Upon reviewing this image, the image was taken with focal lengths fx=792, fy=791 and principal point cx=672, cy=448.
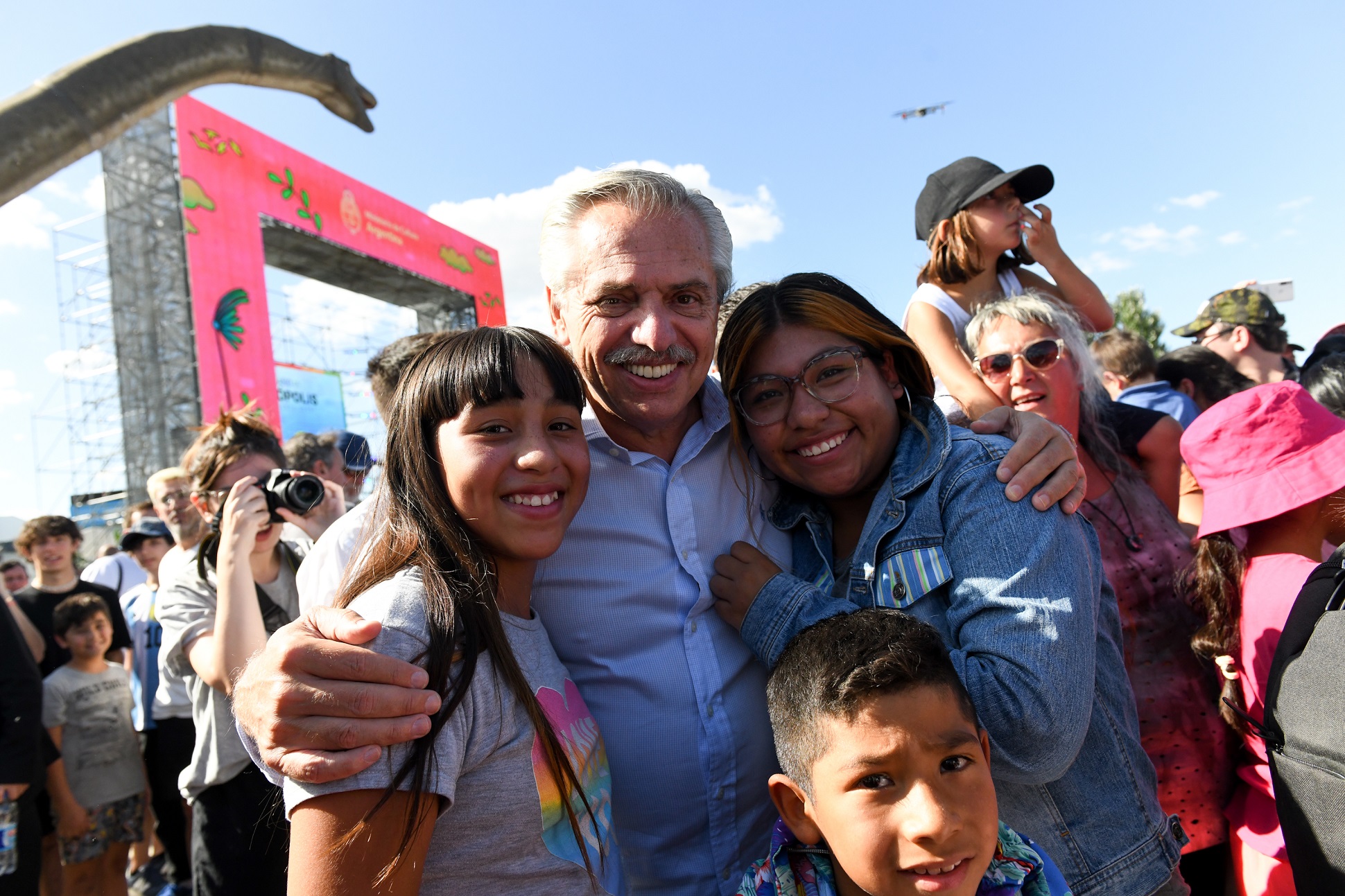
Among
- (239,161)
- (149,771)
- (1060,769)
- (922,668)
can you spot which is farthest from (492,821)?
(239,161)

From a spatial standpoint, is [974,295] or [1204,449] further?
[974,295]

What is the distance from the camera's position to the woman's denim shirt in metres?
1.45

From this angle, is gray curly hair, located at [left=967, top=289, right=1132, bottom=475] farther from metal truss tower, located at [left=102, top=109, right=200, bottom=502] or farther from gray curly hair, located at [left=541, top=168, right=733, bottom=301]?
metal truss tower, located at [left=102, top=109, right=200, bottom=502]

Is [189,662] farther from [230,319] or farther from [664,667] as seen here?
[230,319]

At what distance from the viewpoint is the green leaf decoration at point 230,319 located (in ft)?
49.2

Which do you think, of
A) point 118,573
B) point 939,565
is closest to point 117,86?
point 939,565

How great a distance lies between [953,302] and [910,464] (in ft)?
5.64

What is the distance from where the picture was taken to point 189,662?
3.44 m

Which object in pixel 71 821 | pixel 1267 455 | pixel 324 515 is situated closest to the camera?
pixel 1267 455

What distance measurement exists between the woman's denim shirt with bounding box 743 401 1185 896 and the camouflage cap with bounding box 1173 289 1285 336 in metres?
4.39

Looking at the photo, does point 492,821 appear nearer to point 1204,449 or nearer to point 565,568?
point 565,568

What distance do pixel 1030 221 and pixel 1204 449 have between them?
1.42m

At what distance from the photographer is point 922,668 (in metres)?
1.39

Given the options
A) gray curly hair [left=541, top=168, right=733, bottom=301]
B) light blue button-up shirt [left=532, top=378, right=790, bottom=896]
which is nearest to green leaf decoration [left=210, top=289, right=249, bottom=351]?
gray curly hair [left=541, top=168, right=733, bottom=301]
